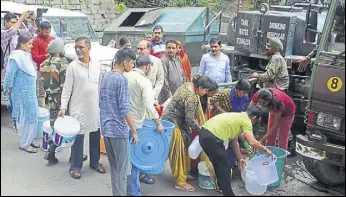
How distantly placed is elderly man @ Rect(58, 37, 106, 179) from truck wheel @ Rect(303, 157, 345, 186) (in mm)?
2584

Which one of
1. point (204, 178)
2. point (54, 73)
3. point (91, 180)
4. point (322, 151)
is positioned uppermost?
point (54, 73)

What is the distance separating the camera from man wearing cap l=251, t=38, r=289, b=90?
6.80 metres

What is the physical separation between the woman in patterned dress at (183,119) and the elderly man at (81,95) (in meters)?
0.87

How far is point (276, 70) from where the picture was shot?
267 inches

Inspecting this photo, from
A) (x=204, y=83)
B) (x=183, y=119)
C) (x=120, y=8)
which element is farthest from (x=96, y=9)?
(x=204, y=83)

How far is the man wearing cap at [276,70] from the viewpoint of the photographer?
6797 mm

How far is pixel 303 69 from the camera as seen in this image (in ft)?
23.5

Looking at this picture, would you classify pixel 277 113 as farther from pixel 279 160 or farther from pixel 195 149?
pixel 195 149

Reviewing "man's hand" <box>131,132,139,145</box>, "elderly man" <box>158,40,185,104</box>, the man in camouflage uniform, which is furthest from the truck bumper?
the man in camouflage uniform

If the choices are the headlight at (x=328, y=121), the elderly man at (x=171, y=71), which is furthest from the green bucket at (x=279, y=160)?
the elderly man at (x=171, y=71)

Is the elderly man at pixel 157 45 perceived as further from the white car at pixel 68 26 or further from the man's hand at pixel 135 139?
the man's hand at pixel 135 139

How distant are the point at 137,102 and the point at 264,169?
153 cm

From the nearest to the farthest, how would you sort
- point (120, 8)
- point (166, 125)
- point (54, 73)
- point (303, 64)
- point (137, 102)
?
point (137, 102), point (166, 125), point (54, 73), point (303, 64), point (120, 8)

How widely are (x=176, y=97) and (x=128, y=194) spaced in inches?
47.4
